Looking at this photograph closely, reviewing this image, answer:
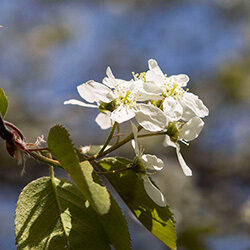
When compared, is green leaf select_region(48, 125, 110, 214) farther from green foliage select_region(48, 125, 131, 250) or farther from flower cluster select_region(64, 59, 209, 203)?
flower cluster select_region(64, 59, 209, 203)

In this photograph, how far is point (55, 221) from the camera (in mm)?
671

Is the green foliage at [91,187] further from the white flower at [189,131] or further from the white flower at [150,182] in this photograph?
the white flower at [189,131]

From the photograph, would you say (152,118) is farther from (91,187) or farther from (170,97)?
(91,187)

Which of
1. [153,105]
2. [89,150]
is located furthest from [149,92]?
[89,150]

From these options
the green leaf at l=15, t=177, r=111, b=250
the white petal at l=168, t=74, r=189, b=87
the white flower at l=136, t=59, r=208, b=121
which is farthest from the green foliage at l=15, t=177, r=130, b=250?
the white petal at l=168, t=74, r=189, b=87

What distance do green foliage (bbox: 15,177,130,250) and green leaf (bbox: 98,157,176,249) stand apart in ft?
0.24

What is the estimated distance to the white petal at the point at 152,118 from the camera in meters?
0.71

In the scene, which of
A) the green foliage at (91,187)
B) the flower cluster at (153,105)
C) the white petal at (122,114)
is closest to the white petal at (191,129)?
the flower cluster at (153,105)

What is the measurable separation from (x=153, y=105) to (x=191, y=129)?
10 cm

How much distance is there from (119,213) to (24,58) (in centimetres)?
368

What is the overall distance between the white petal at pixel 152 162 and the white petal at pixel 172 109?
0.07m

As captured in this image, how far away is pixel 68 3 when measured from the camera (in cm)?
467

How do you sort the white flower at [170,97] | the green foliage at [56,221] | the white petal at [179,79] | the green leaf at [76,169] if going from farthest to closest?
the white petal at [179,79]
the white flower at [170,97]
the green foliage at [56,221]
the green leaf at [76,169]

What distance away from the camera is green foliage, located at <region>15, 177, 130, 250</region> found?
647 mm
